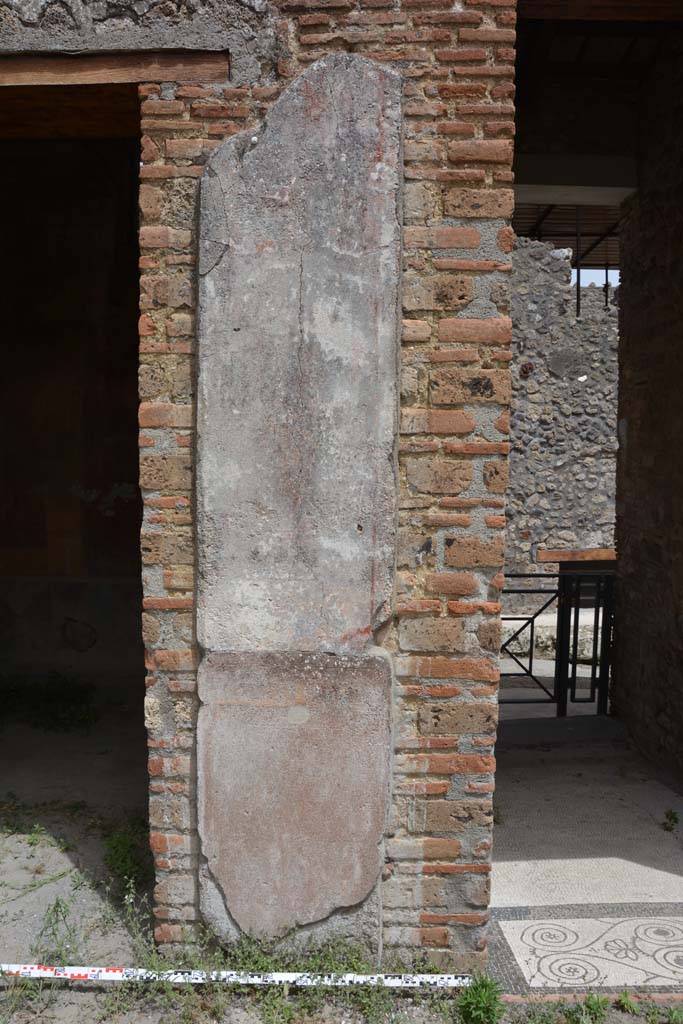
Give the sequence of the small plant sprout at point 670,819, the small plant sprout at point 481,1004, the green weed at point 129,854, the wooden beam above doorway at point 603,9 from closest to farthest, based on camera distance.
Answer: the small plant sprout at point 481,1004 < the green weed at point 129,854 < the wooden beam above doorway at point 603,9 < the small plant sprout at point 670,819

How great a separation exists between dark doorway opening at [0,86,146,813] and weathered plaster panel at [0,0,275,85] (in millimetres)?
3036

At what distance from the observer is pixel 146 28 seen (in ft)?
8.53

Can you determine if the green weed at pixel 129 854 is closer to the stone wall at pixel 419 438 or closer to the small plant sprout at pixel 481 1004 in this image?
the stone wall at pixel 419 438

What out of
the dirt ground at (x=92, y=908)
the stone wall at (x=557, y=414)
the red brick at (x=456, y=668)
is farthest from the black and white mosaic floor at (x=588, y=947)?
the stone wall at (x=557, y=414)

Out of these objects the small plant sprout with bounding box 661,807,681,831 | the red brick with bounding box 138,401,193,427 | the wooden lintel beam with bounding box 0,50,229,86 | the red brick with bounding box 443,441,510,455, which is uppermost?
the wooden lintel beam with bounding box 0,50,229,86

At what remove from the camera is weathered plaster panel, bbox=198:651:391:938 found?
264 cm

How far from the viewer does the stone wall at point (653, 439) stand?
4566 millimetres

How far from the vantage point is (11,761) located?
178 inches

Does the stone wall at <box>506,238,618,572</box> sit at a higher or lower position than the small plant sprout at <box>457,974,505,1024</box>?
higher

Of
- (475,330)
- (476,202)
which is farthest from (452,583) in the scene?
(476,202)

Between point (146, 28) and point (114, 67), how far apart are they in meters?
0.16

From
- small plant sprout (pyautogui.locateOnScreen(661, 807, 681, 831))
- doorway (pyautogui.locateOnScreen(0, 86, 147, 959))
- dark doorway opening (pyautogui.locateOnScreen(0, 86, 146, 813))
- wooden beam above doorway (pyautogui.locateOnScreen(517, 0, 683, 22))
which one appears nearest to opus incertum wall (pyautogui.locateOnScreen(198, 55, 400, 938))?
wooden beam above doorway (pyautogui.locateOnScreen(517, 0, 683, 22))

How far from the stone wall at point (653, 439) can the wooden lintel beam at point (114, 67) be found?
3.02 m

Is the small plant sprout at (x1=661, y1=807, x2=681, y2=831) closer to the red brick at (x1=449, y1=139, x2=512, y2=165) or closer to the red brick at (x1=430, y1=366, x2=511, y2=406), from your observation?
the red brick at (x1=430, y1=366, x2=511, y2=406)
